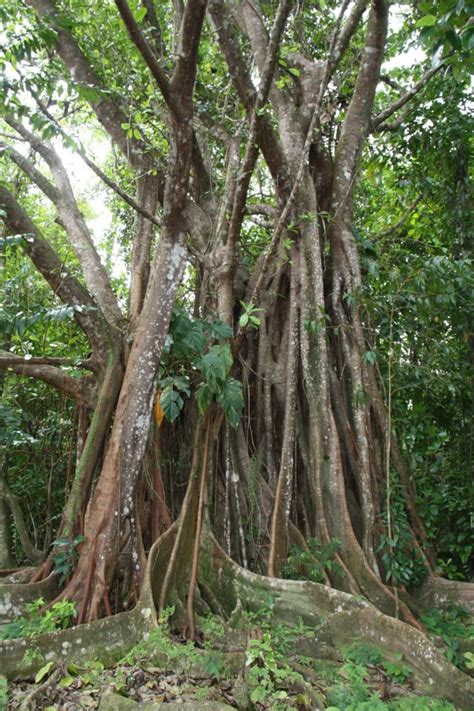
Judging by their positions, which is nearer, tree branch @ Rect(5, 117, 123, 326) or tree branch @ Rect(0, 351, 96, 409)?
tree branch @ Rect(0, 351, 96, 409)

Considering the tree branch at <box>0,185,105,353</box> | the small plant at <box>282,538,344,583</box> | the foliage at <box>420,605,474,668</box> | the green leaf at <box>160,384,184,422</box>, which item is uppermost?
the tree branch at <box>0,185,105,353</box>

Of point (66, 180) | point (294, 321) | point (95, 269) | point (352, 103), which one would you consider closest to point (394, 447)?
point (294, 321)

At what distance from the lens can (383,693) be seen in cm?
285

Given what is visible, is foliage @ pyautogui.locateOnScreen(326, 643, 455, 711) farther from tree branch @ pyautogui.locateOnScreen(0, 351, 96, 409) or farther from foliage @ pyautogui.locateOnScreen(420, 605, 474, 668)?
tree branch @ pyautogui.locateOnScreen(0, 351, 96, 409)

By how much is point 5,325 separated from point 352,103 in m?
3.84

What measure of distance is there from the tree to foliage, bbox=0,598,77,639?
12 centimetres

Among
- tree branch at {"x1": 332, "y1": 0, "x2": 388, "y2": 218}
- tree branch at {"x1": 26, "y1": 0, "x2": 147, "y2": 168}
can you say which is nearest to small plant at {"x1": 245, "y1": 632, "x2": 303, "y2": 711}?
tree branch at {"x1": 332, "y1": 0, "x2": 388, "y2": 218}

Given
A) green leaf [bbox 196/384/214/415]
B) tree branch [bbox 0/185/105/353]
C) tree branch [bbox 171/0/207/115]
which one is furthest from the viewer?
tree branch [bbox 0/185/105/353]

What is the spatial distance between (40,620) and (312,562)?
1.76m

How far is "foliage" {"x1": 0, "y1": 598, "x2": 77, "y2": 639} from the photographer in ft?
10.6

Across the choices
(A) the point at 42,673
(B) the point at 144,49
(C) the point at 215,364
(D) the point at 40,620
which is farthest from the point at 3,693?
(B) the point at 144,49

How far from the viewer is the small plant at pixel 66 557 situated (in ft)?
12.4

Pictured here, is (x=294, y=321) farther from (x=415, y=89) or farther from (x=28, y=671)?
(x=28, y=671)

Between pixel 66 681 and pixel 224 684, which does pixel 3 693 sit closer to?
pixel 66 681
